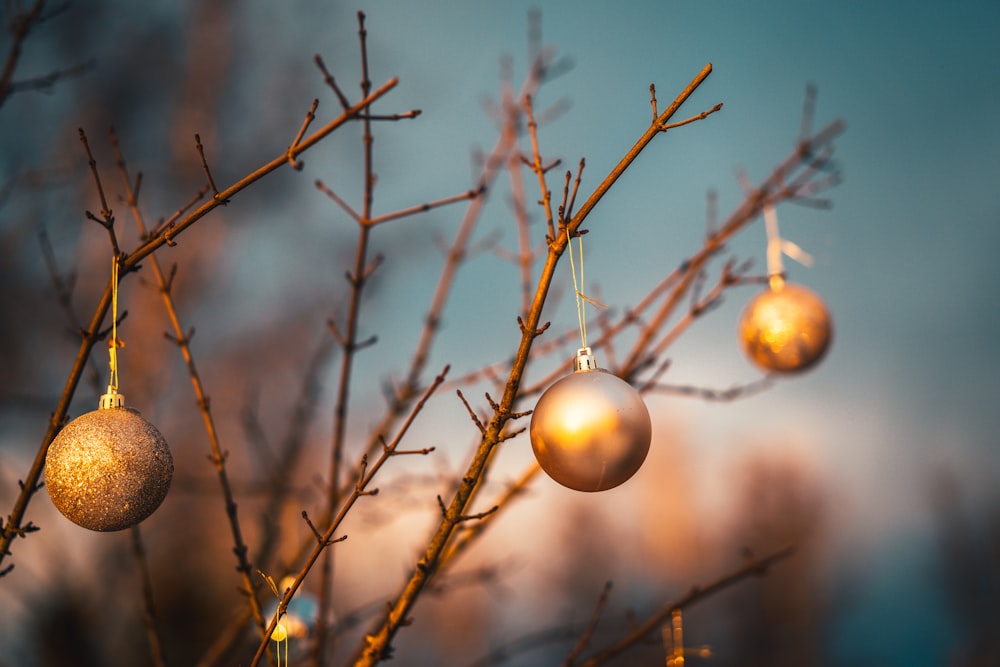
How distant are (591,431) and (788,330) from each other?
3.10 feet

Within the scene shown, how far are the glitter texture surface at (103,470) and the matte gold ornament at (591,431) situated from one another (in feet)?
1.65

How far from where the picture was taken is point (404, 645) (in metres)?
9.46

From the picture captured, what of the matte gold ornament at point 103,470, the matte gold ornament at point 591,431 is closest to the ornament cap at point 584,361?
the matte gold ornament at point 591,431

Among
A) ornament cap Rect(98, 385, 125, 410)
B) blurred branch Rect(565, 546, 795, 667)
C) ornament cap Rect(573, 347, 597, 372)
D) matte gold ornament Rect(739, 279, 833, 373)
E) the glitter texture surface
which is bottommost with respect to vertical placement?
blurred branch Rect(565, 546, 795, 667)

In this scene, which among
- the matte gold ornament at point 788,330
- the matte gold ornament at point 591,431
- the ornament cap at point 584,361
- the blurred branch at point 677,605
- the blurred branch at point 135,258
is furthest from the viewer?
the matte gold ornament at point 788,330

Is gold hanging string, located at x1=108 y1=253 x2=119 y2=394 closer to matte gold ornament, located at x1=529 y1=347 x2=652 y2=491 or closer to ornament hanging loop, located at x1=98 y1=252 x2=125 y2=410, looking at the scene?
ornament hanging loop, located at x1=98 y1=252 x2=125 y2=410

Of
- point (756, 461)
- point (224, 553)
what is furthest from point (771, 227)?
point (756, 461)

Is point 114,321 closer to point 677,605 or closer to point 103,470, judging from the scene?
point 103,470

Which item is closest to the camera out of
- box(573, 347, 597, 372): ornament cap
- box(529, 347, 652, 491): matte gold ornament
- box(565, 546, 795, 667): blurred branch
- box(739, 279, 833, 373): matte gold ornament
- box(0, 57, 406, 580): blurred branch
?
box(0, 57, 406, 580): blurred branch

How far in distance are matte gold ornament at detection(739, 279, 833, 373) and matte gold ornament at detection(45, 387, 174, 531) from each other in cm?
134

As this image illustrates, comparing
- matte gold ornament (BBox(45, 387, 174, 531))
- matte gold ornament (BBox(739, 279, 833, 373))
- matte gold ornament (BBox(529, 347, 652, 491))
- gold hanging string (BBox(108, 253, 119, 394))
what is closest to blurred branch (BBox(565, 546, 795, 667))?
matte gold ornament (BBox(529, 347, 652, 491))

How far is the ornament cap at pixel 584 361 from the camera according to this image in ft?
3.28

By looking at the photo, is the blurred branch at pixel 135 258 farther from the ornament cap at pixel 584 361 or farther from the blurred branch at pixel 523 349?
the ornament cap at pixel 584 361

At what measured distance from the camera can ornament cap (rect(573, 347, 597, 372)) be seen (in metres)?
1.00
